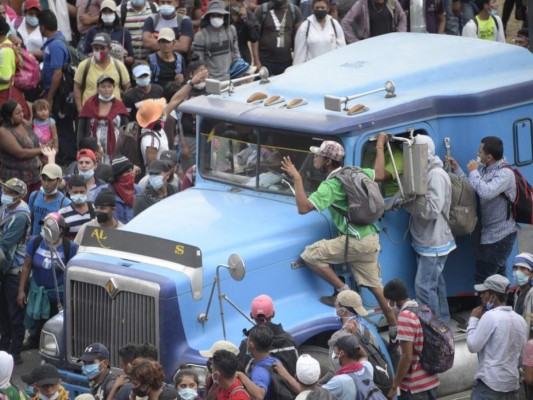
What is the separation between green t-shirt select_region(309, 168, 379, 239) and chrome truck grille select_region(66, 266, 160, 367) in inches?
58.5

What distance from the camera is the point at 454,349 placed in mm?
11633

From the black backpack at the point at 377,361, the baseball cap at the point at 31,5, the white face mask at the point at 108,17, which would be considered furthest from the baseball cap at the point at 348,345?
the baseball cap at the point at 31,5

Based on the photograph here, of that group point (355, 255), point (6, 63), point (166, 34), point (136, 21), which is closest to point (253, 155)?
point (355, 255)

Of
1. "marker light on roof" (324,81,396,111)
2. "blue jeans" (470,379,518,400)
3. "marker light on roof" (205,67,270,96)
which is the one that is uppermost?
"marker light on roof" (324,81,396,111)

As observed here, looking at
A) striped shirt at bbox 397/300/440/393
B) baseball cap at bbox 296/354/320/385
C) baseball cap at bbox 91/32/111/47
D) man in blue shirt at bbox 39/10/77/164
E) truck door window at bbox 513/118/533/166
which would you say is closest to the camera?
baseball cap at bbox 296/354/320/385

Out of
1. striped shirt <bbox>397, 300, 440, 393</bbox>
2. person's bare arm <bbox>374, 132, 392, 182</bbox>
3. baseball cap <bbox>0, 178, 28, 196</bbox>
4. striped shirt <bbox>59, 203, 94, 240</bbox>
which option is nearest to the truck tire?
striped shirt <bbox>397, 300, 440, 393</bbox>

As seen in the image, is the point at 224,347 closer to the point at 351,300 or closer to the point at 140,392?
the point at 140,392

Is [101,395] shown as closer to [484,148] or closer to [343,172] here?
[343,172]

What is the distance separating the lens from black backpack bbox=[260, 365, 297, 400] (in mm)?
10508

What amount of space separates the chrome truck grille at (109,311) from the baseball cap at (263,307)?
795mm

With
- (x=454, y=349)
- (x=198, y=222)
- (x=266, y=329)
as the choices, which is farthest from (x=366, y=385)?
(x=198, y=222)

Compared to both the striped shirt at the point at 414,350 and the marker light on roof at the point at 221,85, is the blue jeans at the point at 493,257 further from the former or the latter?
the marker light on roof at the point at 221,85

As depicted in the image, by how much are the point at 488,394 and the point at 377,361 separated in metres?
0.99

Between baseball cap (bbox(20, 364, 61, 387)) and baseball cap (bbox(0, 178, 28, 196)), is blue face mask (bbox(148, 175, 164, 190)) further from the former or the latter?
baseball cap (bbox(20, 364, 61, 387))
